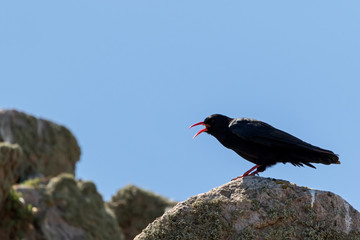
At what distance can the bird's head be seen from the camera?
8.23 metres

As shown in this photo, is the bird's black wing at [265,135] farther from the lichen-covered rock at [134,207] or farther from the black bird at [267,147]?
the lichen-covered rock at [134,207]

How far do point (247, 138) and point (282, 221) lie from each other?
176 cm

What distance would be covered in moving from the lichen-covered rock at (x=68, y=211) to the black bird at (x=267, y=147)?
12848 mm

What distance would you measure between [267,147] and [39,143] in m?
20.5

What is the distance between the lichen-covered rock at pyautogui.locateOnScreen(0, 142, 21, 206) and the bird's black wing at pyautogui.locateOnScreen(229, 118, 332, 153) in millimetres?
12298

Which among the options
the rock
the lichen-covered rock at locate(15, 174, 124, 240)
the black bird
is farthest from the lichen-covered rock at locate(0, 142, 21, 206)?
the rock

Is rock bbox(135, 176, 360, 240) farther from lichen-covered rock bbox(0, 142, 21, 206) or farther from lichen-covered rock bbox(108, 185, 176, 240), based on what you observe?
lichen-covered rock bbox(108, 185, 176, 240)

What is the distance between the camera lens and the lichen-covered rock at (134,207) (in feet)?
78.2

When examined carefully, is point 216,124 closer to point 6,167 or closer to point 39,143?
point 6,167

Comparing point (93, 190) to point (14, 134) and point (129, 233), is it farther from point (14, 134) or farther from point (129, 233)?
point (14, 134)

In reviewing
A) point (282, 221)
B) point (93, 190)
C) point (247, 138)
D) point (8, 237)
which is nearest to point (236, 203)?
point (282, 221)

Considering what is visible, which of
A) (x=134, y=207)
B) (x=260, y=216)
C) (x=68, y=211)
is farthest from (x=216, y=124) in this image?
(x=134, y=207)

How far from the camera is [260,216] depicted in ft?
19.6

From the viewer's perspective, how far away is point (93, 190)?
21812 millimetres
